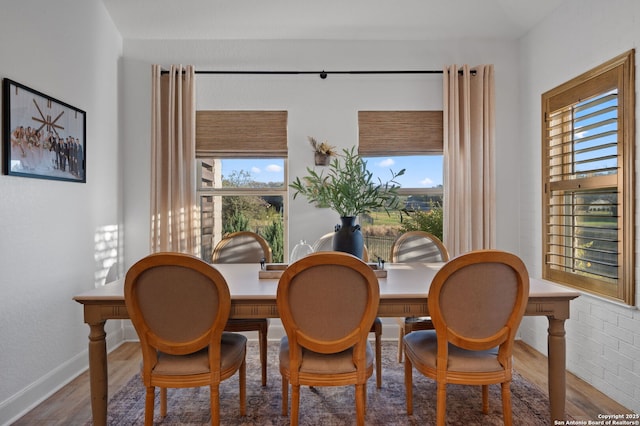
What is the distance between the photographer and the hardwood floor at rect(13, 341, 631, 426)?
7.39ft

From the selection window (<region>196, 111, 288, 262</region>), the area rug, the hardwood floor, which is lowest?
the hardwood floor

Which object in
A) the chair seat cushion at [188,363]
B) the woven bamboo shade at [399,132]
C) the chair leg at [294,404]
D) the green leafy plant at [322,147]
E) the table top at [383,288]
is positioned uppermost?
the woven bamboo shade at [399,132]

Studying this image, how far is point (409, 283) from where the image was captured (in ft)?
7.04

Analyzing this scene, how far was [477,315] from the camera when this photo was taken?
180 cm

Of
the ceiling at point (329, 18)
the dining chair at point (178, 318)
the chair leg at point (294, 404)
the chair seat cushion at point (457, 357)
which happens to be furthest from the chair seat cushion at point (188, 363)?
the ceiling at point (329, 18)

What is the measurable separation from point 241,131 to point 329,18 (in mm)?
1239

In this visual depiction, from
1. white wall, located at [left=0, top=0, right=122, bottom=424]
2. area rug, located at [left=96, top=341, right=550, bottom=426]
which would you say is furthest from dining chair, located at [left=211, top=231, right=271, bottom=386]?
white wall, located at [left=0, top=0, right=122, bottom=424]

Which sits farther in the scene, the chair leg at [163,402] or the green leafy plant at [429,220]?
the green leafy plant at [429,220]

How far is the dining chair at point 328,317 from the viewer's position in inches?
67.3

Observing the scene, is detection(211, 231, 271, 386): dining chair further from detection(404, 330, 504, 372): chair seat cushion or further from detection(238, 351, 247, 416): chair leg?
detection(404, 330, 504, 372): chair seat cushion

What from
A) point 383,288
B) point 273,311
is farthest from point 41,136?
point 383,288

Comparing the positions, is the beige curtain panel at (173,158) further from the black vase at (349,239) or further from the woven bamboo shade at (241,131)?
the black vase at (349,239)

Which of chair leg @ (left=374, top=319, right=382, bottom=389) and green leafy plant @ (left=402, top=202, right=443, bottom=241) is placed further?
green leafy plant @ (left=402, top=202, right=443, bottom=241)

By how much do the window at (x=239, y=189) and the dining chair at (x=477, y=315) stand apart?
214 cm
